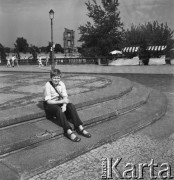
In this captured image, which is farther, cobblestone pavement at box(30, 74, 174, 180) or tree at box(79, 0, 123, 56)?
tree at box(79, 0, 123, 56)

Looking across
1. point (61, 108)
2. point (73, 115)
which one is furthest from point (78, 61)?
point (73, 115)

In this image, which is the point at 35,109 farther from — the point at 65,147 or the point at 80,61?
the point at 80,61

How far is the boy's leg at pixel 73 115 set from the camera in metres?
4.77

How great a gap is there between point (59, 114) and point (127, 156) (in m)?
1.40

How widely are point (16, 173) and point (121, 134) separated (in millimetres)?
2266

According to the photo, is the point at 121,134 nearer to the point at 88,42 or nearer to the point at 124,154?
the point at 124,154

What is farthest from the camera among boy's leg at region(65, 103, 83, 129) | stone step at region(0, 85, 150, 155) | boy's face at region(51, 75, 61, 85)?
boy's face at region(51, 75, 61, 85)

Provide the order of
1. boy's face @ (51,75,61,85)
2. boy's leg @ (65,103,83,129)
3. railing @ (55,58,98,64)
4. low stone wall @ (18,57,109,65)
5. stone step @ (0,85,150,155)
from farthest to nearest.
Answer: railing @ (55,58,98,64)
low stone wall @ (18,57,109,65)
boy's face @ (51,75,61,85)
boy's leg @ (65,103,83,129)
stone step @ (0,85,150,155)

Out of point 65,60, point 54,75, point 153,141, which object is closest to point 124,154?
point 153,141

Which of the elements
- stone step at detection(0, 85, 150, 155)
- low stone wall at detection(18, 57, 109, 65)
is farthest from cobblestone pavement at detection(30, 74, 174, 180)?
low stone wall at detection(18, 57, 109, 65)

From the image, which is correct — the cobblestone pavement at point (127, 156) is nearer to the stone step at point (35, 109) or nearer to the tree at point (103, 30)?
the stone step at point (35, 109)

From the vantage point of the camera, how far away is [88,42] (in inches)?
1447

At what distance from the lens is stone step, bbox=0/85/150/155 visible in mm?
4098

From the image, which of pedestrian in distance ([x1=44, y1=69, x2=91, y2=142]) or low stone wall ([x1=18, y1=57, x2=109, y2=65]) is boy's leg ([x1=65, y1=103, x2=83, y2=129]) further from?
low stone wall ([x1=18, y1=57, x2=109, y2=65])
